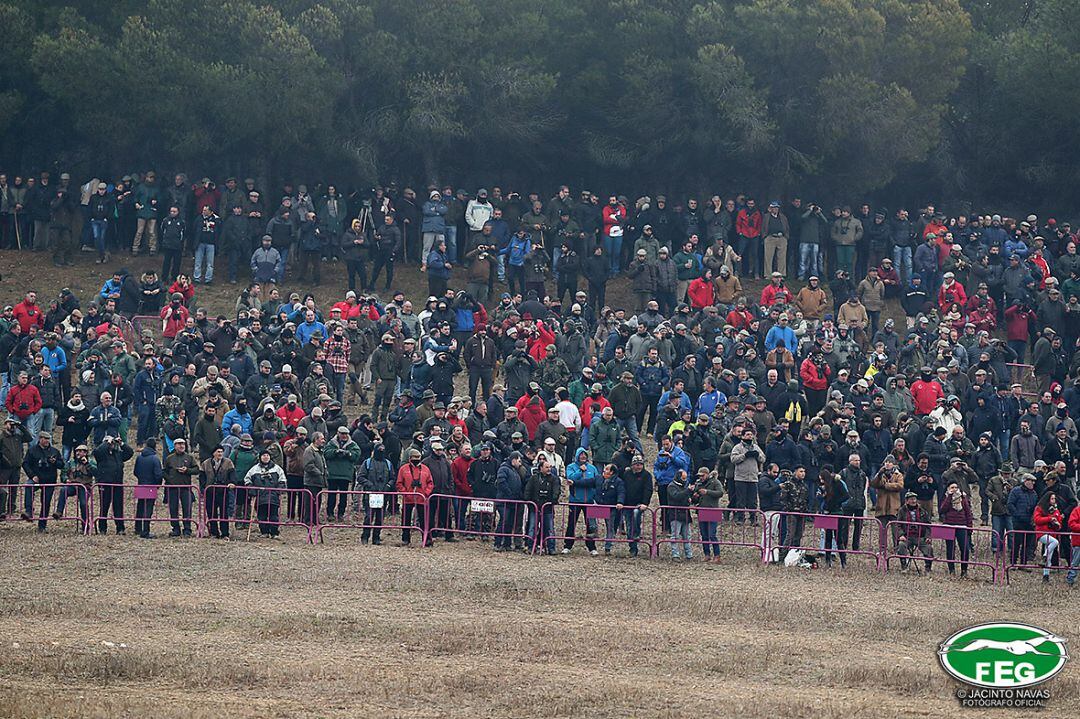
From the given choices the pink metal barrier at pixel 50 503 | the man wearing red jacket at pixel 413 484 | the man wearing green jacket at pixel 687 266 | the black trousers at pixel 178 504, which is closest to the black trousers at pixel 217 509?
the black trousers at pixel 178 504

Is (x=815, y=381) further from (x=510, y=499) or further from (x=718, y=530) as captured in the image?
(x=510, y=499)

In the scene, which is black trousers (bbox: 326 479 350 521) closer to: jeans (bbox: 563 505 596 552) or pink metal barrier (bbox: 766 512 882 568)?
jeans (bbox: 563 505 596 552)

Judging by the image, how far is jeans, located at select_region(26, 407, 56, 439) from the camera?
28.5 metres

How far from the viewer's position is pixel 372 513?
2584 centimetres

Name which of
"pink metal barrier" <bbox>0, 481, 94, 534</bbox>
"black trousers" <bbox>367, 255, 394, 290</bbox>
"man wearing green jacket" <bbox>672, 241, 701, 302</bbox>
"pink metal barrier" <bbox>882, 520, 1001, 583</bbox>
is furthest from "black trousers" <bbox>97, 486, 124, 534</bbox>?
"man wearing green jacket" <bbox>672, 241, 701, 302</bbox>

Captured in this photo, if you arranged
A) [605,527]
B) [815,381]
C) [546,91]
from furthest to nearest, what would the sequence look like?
[546,91] < [815,381] < [605,527]

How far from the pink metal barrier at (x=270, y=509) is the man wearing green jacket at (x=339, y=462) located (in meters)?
0.36

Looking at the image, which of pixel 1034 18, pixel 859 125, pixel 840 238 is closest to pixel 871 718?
pixel 840 238

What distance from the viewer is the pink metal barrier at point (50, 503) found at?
25156 mm

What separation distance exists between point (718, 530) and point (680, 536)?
3.68 feet

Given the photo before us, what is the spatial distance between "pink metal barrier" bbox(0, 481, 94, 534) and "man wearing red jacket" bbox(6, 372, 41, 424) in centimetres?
227

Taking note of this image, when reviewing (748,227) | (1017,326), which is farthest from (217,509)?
(748,227)

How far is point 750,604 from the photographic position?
22.5 m

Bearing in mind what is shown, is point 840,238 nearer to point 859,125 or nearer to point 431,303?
point 859,125
